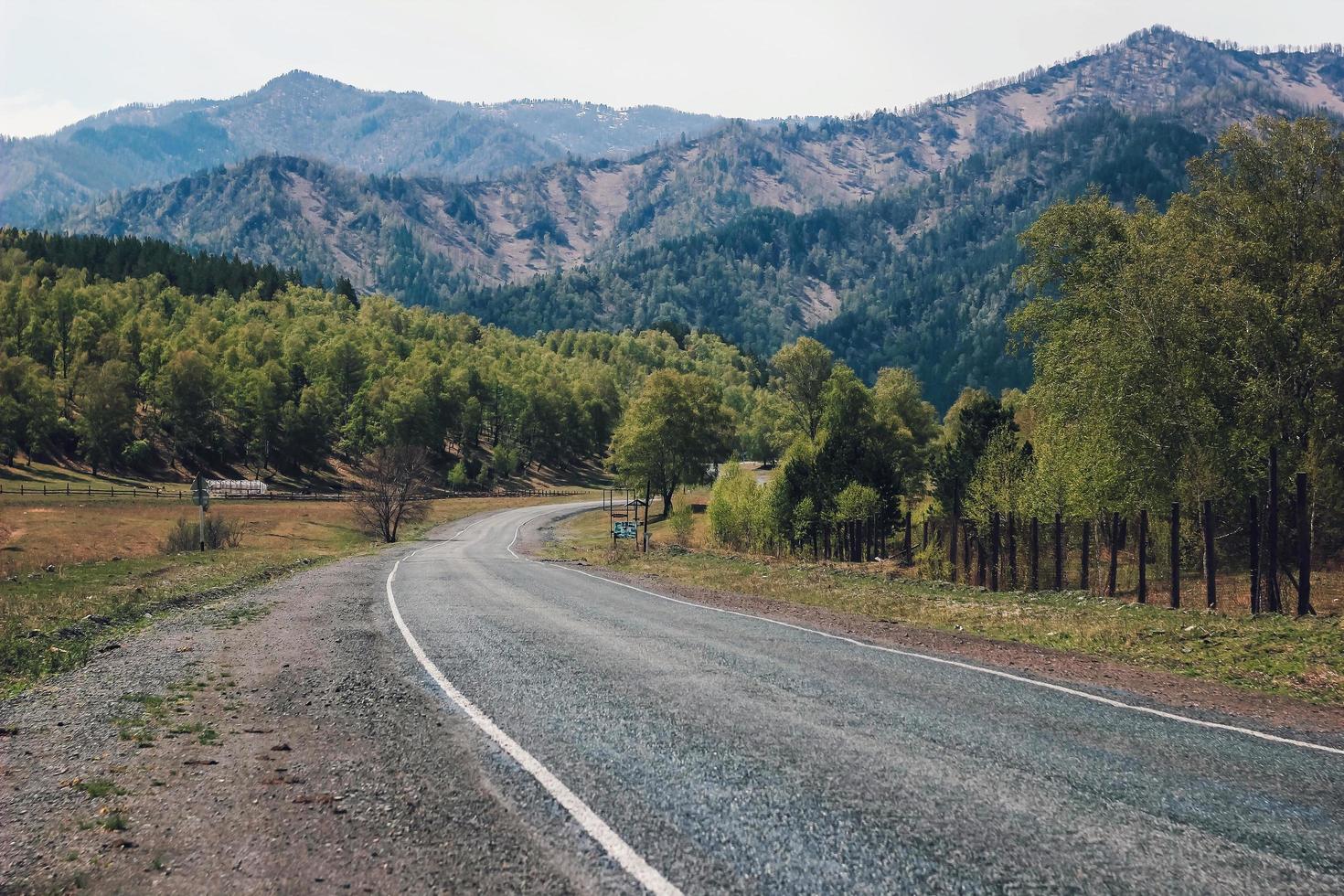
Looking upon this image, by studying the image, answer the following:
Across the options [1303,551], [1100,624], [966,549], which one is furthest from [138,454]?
[1303,551]

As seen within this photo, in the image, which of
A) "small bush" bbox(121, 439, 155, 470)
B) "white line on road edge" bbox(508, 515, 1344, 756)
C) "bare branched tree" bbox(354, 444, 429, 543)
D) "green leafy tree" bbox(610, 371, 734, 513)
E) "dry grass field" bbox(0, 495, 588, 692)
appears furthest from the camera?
"small bush" bbox(121, 439, 155, 470)

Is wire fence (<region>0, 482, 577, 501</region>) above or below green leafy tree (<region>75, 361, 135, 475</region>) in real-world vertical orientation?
below

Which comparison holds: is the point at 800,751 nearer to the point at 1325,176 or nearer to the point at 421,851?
the point at 421,851

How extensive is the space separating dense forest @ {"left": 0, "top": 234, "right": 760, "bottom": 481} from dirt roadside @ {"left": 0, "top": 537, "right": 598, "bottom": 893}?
119335 mm

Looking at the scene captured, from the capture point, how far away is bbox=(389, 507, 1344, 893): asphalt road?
5.60 m

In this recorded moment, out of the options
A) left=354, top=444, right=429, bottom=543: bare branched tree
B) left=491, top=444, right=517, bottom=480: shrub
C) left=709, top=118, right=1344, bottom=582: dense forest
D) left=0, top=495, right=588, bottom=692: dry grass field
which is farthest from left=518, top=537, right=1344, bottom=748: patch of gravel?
Result: left=491, top=444, right=517, bottom=480: shrub

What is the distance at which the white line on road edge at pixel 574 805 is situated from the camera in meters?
5.48

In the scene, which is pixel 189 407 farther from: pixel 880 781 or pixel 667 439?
pixel 880 781

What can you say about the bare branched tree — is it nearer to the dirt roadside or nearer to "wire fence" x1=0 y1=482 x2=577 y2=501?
"wire fence" x1=0 y1=482 x2=577 y2=501

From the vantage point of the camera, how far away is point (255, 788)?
293 inches

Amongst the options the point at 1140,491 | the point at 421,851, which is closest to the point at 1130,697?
the point at 421,851

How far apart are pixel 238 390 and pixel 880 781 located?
139453 mm

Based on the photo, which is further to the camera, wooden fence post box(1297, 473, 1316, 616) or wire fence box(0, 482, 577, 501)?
wire fence box(0, 482, 577, 501)

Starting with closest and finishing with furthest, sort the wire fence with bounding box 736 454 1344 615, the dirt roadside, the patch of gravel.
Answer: the dirt roadside → the patch of gravel → the wire fence with bounding box 736 454 1344 615
